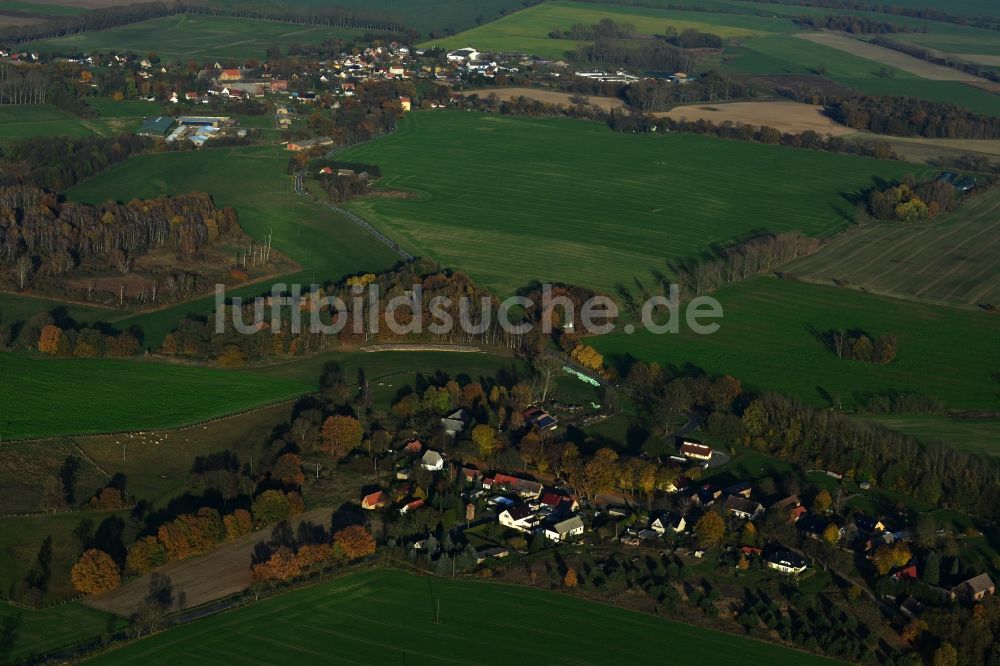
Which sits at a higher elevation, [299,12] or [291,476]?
[299,12]

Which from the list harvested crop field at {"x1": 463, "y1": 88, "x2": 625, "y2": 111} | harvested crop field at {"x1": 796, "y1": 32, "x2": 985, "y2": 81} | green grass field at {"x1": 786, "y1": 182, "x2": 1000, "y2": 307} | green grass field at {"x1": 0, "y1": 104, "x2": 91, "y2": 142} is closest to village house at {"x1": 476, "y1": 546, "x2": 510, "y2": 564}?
green grass field at {"x1": 786, "y1": 182, "x2": 1000, "y2": 307}

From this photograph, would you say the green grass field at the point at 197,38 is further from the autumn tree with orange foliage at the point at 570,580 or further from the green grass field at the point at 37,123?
the autumn tree with orange foliage at the point at 570,580

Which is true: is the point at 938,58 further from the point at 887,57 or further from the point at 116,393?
the point at 116,393

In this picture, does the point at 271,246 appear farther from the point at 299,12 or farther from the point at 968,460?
the point at 299,12

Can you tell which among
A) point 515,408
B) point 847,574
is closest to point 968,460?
point 847,574

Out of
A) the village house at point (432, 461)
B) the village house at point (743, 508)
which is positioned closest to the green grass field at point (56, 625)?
the village house at point (432, 461)
